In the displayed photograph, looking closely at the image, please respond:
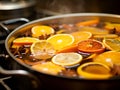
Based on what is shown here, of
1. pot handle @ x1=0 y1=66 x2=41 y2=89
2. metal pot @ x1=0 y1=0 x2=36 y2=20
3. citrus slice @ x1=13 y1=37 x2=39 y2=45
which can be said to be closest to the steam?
metal pot @ x1=0 y1=0 x2=36 y2=20

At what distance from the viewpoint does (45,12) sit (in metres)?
1.85

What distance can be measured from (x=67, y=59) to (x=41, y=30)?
1.09 ft

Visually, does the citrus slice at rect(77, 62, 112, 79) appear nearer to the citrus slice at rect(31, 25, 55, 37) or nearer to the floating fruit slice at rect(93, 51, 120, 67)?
the floating fruit slice at rect(93, 51, 120, 67)

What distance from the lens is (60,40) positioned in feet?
3.96

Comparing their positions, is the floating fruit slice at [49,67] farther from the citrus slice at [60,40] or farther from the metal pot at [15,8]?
the metal pot at [15,8]

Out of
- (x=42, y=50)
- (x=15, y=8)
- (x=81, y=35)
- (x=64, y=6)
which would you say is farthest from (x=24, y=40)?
(x=64, y=6)

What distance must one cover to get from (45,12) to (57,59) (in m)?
0.87

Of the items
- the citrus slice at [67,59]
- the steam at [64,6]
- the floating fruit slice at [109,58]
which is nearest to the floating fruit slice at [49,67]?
the citrus slice at [67,59]

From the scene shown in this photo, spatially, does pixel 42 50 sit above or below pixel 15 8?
below

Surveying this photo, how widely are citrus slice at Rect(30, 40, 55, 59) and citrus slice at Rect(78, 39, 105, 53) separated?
12cm

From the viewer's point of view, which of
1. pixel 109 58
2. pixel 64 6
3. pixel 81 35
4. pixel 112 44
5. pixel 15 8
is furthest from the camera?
pixel 64 6

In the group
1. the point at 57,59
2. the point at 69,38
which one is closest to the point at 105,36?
the point at 69,38

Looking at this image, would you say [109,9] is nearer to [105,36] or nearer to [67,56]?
[105,36]

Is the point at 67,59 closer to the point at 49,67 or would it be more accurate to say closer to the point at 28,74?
the point at 49,67
